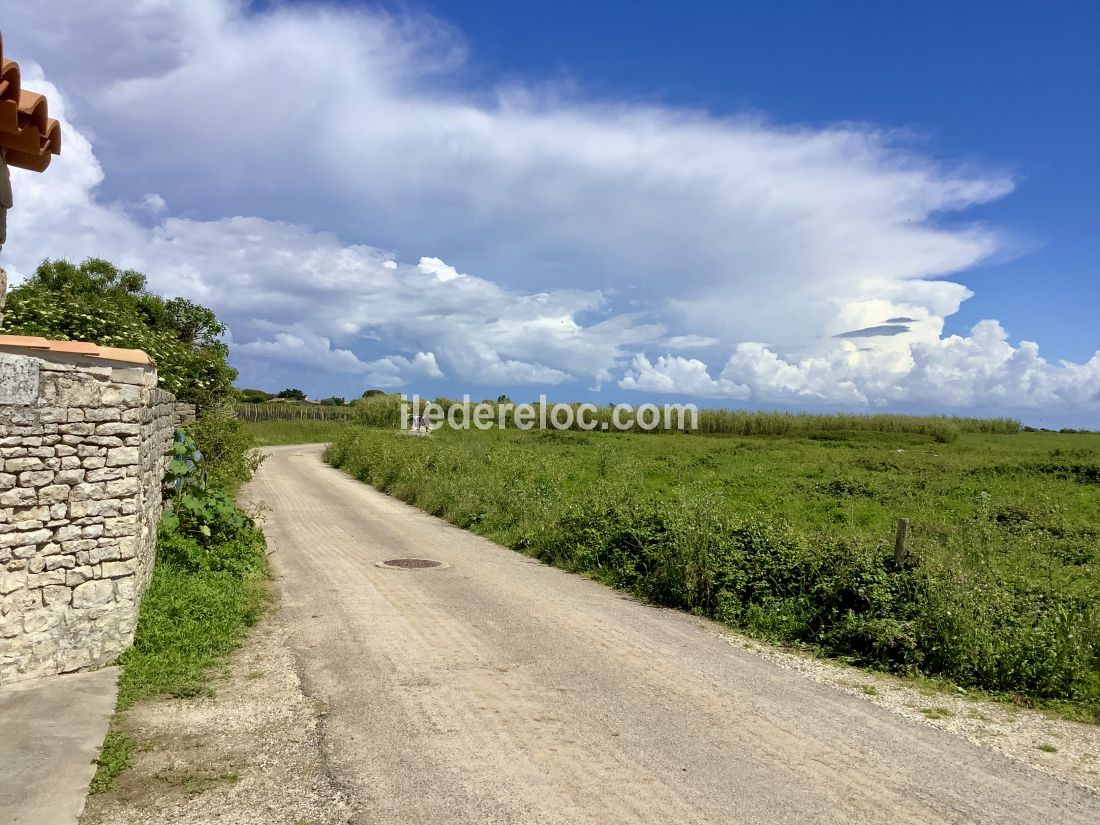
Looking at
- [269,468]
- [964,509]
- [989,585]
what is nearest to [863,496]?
[964,509]

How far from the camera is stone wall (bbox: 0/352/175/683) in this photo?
242 inches

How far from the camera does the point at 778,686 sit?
6645 mm

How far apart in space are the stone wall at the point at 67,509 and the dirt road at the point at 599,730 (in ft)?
6.12

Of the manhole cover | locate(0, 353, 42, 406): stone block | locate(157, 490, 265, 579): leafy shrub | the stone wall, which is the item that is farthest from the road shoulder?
the manhole cover

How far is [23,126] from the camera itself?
5.91m

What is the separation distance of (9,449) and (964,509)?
1737 cm

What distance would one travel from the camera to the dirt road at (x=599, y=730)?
4426mm

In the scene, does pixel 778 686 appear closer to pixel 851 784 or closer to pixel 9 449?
pixel 851 784

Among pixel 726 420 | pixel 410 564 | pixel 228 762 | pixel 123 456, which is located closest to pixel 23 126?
pixel 123 456

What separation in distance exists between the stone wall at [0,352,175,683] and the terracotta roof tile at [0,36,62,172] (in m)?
1.71

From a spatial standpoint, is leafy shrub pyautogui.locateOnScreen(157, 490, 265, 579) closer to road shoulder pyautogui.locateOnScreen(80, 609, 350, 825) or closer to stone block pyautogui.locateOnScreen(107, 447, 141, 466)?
stone block pyautogui.locateOnScreen(107, 447, 141, 466)

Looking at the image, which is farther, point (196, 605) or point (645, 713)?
point (196, 605)

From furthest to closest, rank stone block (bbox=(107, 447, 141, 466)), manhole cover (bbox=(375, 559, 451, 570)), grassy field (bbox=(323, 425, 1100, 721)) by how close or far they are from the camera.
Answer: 1. manhole cover (bbox=(375, 559, 451, 570))
2. grassy field (bbox=(323, 425, 1100, 721))
3. stone block (bbox=(107, 447, 141, 466))

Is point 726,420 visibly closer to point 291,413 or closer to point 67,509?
point 291,413
